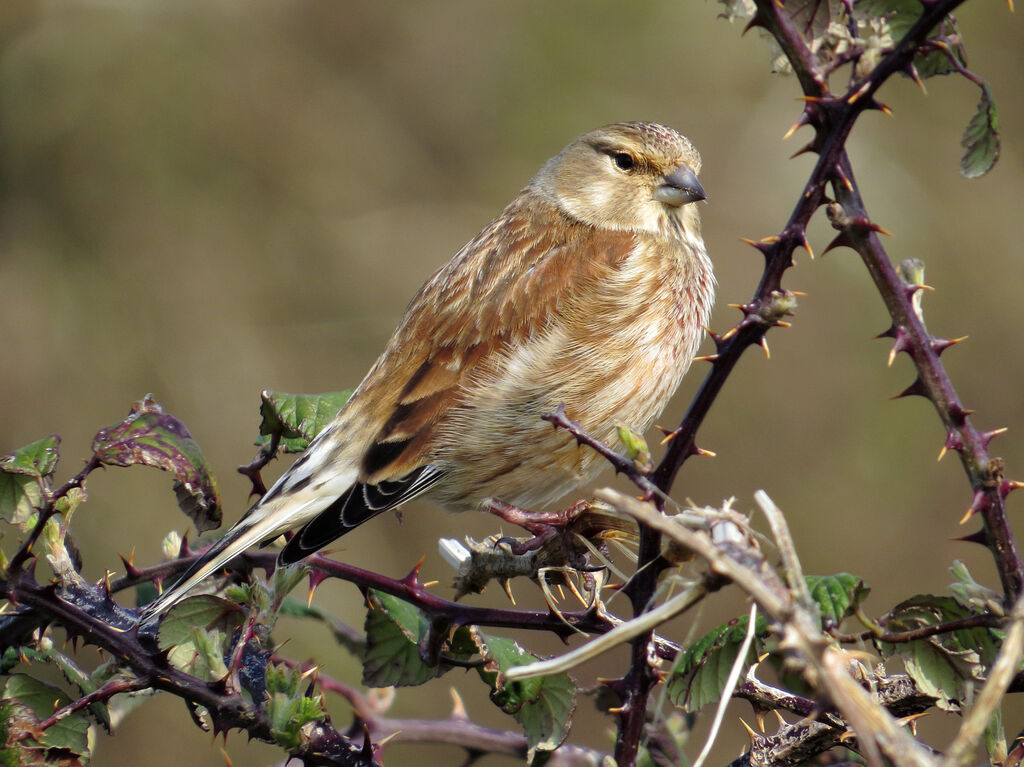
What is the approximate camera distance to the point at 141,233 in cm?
507

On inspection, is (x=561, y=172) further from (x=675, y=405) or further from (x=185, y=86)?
(x=185, y=86)

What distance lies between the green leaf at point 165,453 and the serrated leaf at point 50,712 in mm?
380

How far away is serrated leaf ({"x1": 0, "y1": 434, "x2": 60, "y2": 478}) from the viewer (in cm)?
186

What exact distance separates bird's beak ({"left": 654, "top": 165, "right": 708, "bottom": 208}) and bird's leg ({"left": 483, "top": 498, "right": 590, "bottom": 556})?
1.25 m

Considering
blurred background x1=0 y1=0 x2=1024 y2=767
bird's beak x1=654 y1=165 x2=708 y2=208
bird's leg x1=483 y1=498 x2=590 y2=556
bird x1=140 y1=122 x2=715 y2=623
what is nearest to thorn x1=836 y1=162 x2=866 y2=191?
bird's leg x1=483 y1=498 x2=590 y2=556

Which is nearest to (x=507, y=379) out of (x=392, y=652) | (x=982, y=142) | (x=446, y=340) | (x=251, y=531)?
(x=446, y=340)

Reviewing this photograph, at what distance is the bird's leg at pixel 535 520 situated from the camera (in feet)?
7.34

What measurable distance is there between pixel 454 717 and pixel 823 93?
1487 mm

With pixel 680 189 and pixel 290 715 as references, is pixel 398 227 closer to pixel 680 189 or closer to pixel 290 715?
pixel 680 189

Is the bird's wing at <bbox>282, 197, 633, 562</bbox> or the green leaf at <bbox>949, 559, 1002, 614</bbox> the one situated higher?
the bird's wing at <bbox>282, 197, 633, 562</bbox>

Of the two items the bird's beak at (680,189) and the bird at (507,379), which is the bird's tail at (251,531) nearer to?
the bird at (507,379)

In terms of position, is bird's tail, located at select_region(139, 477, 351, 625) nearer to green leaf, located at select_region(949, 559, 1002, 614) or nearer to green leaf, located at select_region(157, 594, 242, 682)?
green leaf, located at select_region(157, 594, 242, 682)

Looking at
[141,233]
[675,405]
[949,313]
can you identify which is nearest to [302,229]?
[141,233]

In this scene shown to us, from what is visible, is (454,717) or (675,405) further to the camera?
(675,405)
